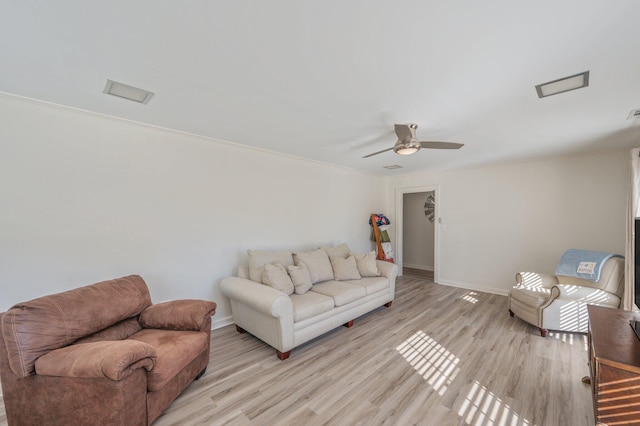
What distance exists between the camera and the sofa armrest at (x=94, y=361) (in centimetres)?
145

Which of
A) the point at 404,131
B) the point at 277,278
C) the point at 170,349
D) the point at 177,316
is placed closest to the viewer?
the point at 170,349

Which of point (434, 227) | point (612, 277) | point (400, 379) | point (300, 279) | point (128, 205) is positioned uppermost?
point (128, 205)

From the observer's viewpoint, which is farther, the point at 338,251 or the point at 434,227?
the point at 434,227

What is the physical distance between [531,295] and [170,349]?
4078 millimetres

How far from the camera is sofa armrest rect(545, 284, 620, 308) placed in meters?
3.01

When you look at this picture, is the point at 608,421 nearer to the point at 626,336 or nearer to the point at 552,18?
the point at 626,336

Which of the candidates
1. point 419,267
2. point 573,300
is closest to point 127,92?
point 573,300

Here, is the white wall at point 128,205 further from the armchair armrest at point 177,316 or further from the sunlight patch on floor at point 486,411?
the sunlight patch on floor at point 486,411

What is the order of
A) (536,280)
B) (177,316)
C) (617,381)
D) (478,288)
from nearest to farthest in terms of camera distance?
(617,381) < (177,316) < (536,280) < (478,288)

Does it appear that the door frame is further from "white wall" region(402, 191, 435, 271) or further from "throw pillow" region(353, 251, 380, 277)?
"throw pillow" region(353, 251, 380, 277)

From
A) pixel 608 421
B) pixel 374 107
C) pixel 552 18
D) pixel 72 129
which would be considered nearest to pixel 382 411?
pixel 608 421

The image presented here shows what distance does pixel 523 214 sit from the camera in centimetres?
440

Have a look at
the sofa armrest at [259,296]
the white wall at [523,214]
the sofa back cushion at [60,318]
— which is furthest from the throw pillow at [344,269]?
the white wall at [523,214]

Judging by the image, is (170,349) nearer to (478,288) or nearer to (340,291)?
(340,291)
